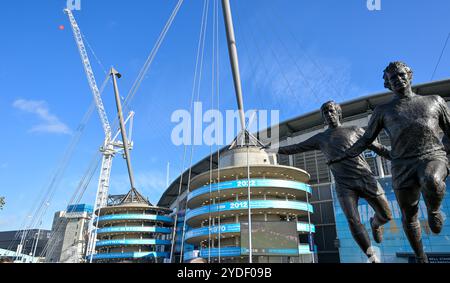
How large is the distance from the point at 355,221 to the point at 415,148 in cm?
153

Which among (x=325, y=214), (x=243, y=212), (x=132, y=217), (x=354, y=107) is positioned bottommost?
(x=243, y=212)

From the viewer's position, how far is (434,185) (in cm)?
329

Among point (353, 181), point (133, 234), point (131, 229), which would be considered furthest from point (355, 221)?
point (133, 234)

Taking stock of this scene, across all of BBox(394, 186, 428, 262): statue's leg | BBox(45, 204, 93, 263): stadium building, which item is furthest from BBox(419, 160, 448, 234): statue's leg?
BBox(45, 204, 93, 263): stadium building

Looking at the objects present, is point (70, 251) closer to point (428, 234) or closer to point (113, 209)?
point (113, 209)

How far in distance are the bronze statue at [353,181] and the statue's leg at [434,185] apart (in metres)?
1.04

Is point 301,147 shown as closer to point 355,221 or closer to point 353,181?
point 353,181

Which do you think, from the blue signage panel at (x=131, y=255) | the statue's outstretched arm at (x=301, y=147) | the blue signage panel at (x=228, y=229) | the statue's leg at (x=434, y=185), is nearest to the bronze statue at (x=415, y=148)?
the statue's leg at (x=434, y=185)

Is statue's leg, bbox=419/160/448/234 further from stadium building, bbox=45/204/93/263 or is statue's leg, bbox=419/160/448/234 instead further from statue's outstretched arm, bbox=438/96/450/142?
stadium building, bbox=45/204/93/263

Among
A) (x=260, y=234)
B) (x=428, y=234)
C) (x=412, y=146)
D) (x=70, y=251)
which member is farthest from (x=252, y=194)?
(x=70, y=251)

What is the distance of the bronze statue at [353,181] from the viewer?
454cm
